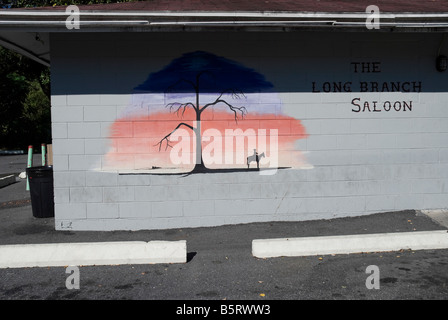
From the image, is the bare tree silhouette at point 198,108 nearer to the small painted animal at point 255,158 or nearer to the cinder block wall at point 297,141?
the cinder block wall at point 297,141

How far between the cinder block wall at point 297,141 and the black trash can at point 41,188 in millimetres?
942

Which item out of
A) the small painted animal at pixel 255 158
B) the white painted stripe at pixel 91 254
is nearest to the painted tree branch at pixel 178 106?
the small painted animal at pixel 255 158

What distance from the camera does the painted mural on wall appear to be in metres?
7.45

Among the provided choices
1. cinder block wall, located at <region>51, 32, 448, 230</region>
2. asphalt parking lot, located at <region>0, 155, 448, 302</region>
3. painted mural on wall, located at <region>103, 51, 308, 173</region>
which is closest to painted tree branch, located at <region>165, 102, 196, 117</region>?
painted mural on wall, located at <region>103, 51, 308, 173</region>

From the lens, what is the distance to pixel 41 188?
27.0 ft

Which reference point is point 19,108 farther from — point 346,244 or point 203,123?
point 346,244

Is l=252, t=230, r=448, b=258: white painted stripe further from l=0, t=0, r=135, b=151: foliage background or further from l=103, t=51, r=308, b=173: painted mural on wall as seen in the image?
l=0, t=0, r=135, b=151: foliage background

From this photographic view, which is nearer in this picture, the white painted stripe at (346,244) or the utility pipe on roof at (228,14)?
the white painted stripe at (346,244)

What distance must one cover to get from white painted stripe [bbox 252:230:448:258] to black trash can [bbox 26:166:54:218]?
438 centimetres

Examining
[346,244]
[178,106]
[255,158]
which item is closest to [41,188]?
[178,106]

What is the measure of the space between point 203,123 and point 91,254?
298 centimetres

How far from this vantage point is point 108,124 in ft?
24.3

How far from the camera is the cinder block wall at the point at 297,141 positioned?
7.36m

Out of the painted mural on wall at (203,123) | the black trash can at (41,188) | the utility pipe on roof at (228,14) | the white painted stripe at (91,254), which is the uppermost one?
the utility pipe on roof at (228,14)
